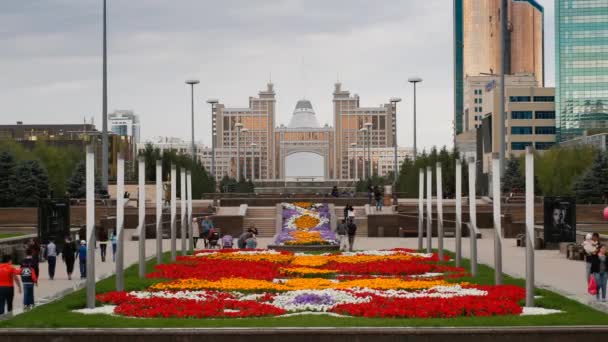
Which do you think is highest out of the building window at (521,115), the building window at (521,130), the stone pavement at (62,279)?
the building window at (521,115)

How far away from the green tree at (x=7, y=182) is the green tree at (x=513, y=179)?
105 feet

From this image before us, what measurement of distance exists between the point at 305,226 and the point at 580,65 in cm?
8054

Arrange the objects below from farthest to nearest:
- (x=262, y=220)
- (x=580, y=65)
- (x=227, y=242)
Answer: (x=580, y=65) → (x=262, y=220) → (x=227, y=242)

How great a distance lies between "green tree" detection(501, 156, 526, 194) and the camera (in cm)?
7464

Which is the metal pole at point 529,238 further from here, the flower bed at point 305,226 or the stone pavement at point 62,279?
the flower bed at point 305,226

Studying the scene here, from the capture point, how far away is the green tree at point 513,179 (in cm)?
7464

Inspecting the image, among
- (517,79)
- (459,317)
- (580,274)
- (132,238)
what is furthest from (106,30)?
(517,79)

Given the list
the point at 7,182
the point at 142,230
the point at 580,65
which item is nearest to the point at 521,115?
the point at 580,65

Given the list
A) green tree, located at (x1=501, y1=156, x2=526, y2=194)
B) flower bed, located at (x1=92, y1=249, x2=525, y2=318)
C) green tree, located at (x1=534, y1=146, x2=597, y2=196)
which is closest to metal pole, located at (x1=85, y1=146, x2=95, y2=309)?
flower bed, located at (x1=92, y1=249, x2=525, y2=318)

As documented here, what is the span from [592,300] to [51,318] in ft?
33.1

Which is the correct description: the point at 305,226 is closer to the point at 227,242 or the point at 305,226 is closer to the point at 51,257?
the point at 227,242

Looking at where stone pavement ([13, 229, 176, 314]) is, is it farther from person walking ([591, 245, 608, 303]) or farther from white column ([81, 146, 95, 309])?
person walking ([591, 245, 608, 303])

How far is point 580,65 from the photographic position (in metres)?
124

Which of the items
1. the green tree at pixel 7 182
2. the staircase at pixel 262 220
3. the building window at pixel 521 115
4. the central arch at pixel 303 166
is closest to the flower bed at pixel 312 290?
the staircase at pixel 262 220
